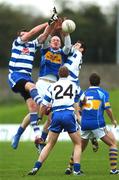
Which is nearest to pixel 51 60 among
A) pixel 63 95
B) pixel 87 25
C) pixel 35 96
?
pixel 35 96

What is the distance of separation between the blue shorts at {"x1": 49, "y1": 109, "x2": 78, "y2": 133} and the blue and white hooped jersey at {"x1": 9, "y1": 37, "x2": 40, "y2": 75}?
2773mm

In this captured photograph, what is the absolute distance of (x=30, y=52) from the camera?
20906mm

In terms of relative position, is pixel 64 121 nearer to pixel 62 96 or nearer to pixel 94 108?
pixel 62 96

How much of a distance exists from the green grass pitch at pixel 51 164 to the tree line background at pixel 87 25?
55.1 metres

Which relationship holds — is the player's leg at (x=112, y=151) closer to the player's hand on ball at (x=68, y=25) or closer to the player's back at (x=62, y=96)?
the player's back at (x=62, y=96)

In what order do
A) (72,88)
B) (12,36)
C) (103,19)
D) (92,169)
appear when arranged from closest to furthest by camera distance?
(72,88) < (92,169) < (12,36) < (103,19)

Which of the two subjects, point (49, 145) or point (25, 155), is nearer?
point (49, 145)

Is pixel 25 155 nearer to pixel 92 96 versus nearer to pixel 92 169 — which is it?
pixel 92 169

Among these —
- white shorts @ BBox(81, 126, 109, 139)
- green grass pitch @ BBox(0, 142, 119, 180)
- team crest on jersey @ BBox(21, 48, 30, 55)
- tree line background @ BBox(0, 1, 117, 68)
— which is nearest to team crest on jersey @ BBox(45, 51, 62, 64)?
team crest on jersey @ BBox(21, 48, 30, 55)

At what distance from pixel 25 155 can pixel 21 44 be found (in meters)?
5.95

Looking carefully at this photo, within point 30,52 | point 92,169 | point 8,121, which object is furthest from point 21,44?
point 8,121

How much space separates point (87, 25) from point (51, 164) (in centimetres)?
7326

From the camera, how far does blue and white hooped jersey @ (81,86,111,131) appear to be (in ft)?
62.6

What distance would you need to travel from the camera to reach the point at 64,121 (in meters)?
18.2
